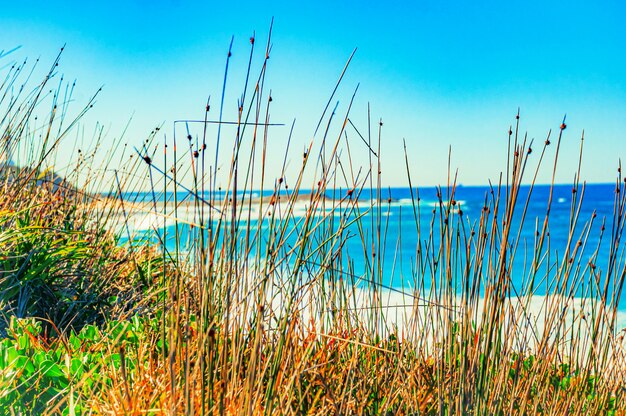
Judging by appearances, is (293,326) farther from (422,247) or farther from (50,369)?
(422,247)

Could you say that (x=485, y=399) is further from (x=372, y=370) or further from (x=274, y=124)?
(x=274, y=124)

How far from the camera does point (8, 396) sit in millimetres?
1381

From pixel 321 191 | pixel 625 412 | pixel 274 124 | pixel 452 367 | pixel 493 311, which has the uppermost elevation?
pixel 274 124

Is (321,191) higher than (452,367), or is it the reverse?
(321,191)

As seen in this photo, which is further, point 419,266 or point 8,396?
point 419,266

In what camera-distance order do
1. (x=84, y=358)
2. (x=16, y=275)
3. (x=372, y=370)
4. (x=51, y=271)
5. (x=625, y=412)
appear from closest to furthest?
(x=84, y=358) → (x=372, y=370) → (x=625, y=412) → (x=16, y=275) → (x=51, y=271)

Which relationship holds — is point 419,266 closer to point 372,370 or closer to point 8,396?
point 372,370

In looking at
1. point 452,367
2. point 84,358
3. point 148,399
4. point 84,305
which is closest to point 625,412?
point 452,367

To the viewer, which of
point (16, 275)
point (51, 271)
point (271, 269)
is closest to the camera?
point (271, 269)

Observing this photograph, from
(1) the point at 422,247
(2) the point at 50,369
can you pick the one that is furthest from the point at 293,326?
(1) the point at 422,247

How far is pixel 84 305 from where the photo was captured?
246 centimetres

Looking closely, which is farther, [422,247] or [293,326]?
[422,247]

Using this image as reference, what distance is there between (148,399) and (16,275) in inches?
45.0

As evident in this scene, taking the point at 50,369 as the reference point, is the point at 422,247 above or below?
below
